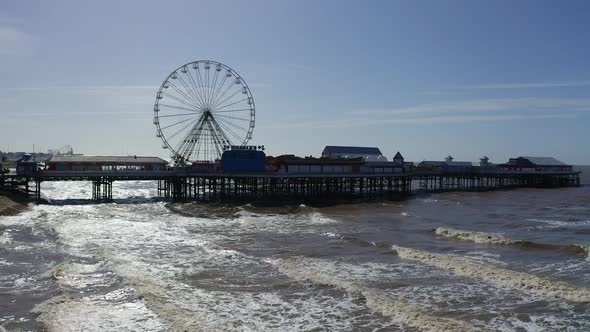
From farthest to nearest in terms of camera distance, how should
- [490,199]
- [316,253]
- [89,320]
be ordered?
[490,199]
[316,253]
[89,320]

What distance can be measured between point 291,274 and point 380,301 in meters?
4.46

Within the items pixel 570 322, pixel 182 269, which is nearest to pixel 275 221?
pixel 182 269

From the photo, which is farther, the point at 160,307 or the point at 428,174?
the point at 428,174

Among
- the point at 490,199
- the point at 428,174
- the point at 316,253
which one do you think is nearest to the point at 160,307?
the point at 316,253

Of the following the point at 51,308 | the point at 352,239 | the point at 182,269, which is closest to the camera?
the point at 51,308

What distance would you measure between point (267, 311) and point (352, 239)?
12866mm

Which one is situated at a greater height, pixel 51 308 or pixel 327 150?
pixel 327 150

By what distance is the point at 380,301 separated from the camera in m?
15.5

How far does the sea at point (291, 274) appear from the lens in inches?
546

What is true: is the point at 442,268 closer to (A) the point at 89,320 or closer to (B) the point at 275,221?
(A) the point at 89,320

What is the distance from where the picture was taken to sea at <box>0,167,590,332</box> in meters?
13.9

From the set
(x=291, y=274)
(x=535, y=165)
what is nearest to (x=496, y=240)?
(x=291, y=274)

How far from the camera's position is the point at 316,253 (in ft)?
76.2

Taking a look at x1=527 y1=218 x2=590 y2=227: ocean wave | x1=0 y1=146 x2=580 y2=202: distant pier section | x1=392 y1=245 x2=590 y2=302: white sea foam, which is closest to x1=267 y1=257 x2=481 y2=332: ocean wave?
x1=392 y1=245 x2=590 y2=302: white sea foam
